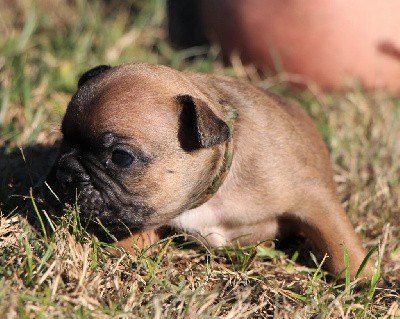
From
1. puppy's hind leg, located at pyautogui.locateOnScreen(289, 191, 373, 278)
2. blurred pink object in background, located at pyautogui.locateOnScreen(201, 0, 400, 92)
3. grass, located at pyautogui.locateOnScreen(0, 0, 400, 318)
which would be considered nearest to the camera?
grass, located at pyautogui.locateOnScreen(0, 0, 400, 318)

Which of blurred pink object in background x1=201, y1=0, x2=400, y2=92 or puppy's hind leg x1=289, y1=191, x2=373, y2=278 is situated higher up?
blurred pink object in background x1=201, y1=0, x2=400, y2=92

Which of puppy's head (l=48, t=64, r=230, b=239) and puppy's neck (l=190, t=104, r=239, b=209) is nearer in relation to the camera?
puppy's head (l=48, t=64, r=230, b=239)

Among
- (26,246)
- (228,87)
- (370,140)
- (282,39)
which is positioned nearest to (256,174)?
(228,87)

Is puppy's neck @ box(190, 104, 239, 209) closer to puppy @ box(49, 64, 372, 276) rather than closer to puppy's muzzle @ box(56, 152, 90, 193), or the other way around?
puppy @ box(49, 64, 372, 276)

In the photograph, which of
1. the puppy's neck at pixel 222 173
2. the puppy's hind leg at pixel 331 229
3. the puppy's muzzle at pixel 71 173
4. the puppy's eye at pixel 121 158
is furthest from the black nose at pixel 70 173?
the puppy's hind leg at pixel 331 229

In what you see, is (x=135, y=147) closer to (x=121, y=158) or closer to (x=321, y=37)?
(x=121, y=158)

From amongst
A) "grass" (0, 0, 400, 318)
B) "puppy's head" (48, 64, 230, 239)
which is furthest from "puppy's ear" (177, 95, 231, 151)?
"grass" (0, 0, 400, 318)
